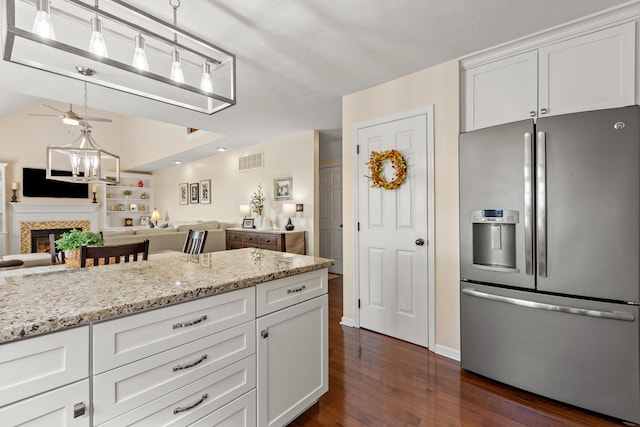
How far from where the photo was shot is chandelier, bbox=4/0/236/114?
111cm

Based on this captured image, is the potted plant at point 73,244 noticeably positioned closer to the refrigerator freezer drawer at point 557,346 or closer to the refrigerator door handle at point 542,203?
the refrigerator freezer drawer at point 557,346

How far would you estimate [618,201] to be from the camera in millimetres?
1730

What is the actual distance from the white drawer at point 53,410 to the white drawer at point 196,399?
0.35 feet

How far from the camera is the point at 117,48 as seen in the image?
7.59 feet

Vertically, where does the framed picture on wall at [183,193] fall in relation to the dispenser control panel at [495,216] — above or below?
above

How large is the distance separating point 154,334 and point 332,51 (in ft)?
7.57

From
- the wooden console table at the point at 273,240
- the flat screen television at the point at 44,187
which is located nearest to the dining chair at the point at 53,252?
the wooden console table at the point at 273,240

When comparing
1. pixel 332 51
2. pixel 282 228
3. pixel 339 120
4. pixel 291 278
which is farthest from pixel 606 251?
pixel 282 228

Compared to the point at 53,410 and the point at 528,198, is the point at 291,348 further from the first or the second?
the point at 528,198

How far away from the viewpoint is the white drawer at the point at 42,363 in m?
0.81

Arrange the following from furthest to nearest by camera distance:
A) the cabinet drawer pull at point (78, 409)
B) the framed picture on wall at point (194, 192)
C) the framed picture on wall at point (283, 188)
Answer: the framed picture on wall at point (194, 192), the framed picture on wall at point (283, 188), the cabinet drawer pull at point (78, 409)

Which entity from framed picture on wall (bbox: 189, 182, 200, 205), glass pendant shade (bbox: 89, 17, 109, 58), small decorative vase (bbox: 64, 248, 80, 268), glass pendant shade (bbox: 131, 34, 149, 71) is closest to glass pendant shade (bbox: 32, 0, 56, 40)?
glass pendant shade (bbox: 89, 17, 109, 58)

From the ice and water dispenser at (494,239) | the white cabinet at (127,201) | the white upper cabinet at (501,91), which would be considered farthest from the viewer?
the white cabinet at (127,201)

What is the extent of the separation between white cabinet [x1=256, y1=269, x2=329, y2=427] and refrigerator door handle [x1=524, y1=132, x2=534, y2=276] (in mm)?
1396
